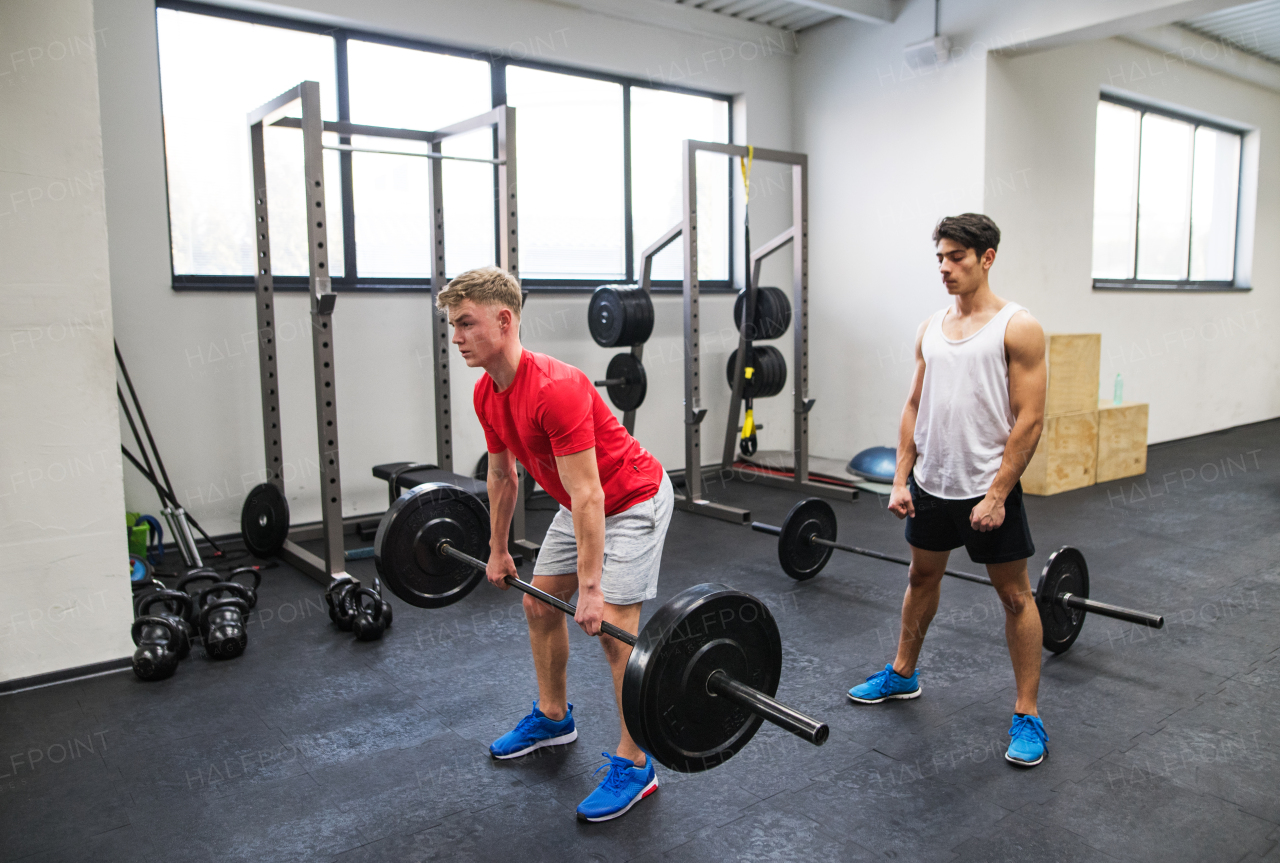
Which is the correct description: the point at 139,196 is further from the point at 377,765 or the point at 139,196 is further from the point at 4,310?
the point at 377,765

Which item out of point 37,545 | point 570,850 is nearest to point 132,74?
point 37,545

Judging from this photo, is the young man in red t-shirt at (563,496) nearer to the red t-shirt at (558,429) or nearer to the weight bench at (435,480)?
the red t-shirt at (558,429)

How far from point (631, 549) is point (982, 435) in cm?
84

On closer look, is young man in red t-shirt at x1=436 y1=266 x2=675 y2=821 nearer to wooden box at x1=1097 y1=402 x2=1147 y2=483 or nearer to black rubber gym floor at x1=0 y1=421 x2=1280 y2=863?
black rubber gym floor at x1=0 y1=421 x2=1280 y2=863

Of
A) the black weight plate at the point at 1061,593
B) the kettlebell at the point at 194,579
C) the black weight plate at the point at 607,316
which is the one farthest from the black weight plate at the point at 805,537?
the kettlebell at the point at 194,579

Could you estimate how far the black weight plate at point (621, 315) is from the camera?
454 centimetres

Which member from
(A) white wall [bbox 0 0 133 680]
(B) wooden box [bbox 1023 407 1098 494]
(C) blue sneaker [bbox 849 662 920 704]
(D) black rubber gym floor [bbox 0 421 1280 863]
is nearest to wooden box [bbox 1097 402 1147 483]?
(B) wooden box [bbox 1023 407 1098 494]

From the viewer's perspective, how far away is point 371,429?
433cm

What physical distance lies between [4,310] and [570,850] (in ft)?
6.91

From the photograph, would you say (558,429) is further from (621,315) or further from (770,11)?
(770,11)

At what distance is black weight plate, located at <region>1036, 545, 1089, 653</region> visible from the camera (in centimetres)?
246

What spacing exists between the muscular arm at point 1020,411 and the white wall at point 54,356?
2.41 meters

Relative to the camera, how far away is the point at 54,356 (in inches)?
97.3

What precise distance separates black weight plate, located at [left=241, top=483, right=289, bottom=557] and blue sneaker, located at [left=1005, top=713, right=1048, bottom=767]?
300cm
